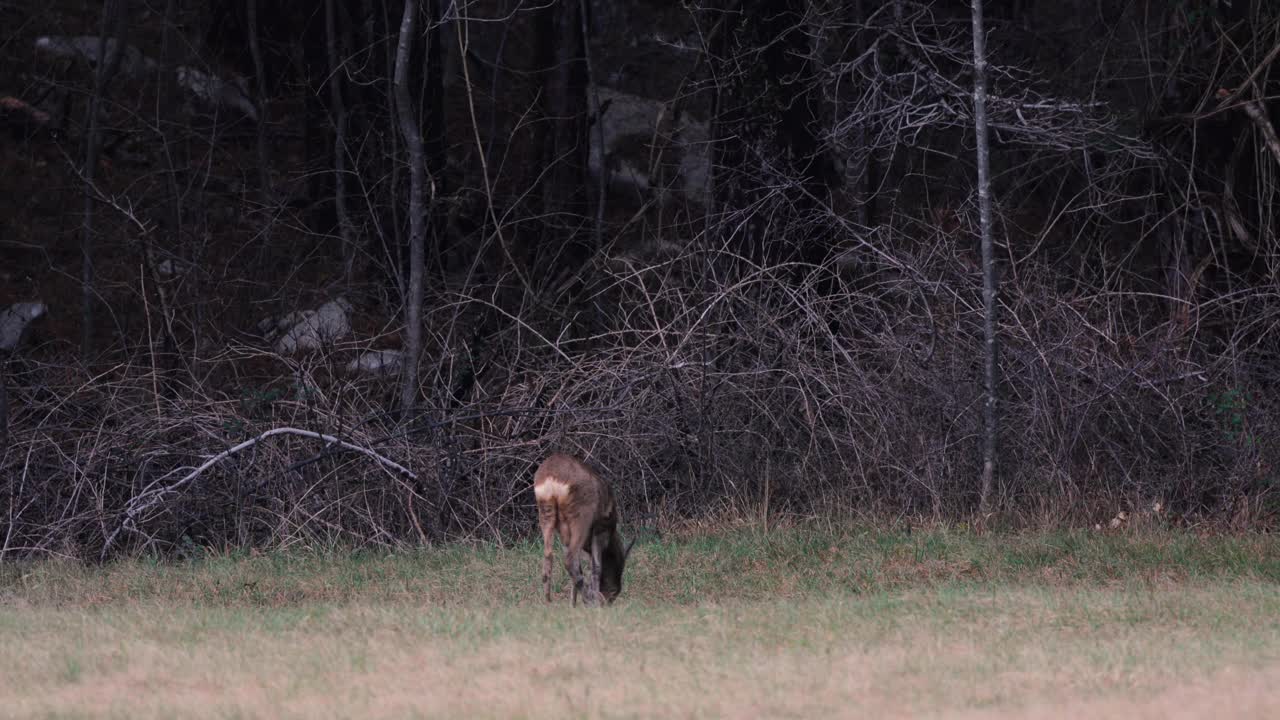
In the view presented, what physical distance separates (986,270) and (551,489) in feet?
15.6

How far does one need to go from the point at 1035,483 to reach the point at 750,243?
4.26 meters

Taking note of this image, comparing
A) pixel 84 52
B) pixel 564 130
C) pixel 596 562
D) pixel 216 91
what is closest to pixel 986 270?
pixel 596 562

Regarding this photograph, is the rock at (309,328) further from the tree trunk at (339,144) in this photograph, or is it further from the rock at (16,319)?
the rock at (16,319)

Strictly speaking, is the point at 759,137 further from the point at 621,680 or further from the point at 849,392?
the point at 621,680

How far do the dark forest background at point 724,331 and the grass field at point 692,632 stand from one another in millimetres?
1182

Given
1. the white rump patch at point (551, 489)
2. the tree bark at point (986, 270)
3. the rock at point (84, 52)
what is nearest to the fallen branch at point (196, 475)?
the white rump patch at point (551, 489)

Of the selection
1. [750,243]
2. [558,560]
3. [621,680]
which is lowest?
[558,560]

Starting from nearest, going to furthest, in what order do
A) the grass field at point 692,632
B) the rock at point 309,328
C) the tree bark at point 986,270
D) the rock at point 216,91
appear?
the grass field at point 692,632, the tree bark at point 986,270, the rock at point 309,328, the rock at point 216,91

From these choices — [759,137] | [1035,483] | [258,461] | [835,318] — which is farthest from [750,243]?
[258,461]

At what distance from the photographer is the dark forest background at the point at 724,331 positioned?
38.9 ft

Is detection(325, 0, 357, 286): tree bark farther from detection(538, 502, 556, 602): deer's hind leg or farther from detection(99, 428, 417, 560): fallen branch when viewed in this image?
detection(538, 502, 556, 602): deer's hind leg

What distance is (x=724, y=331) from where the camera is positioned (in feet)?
43.3

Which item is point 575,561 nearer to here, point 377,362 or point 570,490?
point 570,490

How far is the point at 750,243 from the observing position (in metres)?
14.7
